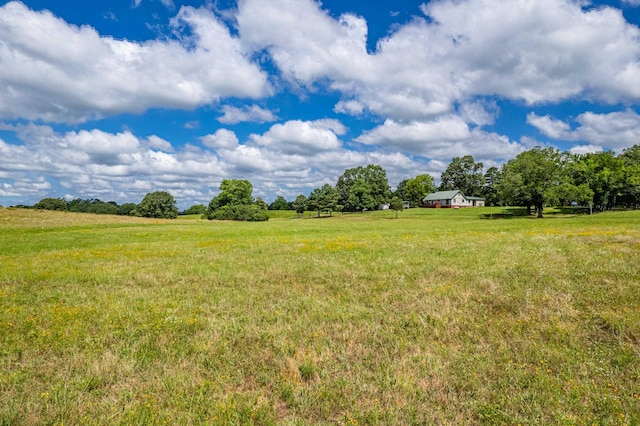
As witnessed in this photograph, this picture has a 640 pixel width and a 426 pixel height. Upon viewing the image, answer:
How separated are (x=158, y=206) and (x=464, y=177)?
13188 centimetres

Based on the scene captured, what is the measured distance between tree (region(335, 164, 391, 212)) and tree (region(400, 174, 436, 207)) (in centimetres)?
3443

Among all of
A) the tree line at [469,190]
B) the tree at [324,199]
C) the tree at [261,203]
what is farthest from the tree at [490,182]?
the tree at [261,203]

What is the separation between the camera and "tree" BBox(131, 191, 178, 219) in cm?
12079

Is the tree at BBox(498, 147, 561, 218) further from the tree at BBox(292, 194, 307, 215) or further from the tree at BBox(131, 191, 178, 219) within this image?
the tree at BBox(131, 191, 178, 219)

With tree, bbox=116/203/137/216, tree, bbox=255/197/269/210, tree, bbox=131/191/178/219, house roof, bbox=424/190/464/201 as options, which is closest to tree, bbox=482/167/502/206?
house roof, bbox=424/190/464/201

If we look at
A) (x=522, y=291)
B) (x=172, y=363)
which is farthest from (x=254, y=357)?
(x=522, y=291)

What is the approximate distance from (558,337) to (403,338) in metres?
3.29

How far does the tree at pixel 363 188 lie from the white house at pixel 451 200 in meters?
22.9

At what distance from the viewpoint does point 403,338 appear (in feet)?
24.8

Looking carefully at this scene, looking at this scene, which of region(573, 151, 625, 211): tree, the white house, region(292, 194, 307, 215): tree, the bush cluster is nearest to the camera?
region(573, 151, 625, 211): tree

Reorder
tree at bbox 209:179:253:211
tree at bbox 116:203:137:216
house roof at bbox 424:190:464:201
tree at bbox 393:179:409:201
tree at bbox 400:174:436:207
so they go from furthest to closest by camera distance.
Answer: tree at bbox 393:179:409:201 < tree at bbox 400:174:436:207 < tree at bbox 116:203:137:216 < house roof at bbox 424:190:464:201 < tree at bbox 209:179:253:211

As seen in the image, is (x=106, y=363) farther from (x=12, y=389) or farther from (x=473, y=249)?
(x=473, y=249)

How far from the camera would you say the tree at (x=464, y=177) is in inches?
6029

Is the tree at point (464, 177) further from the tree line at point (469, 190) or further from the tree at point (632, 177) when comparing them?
the tree at point (632, 177)
